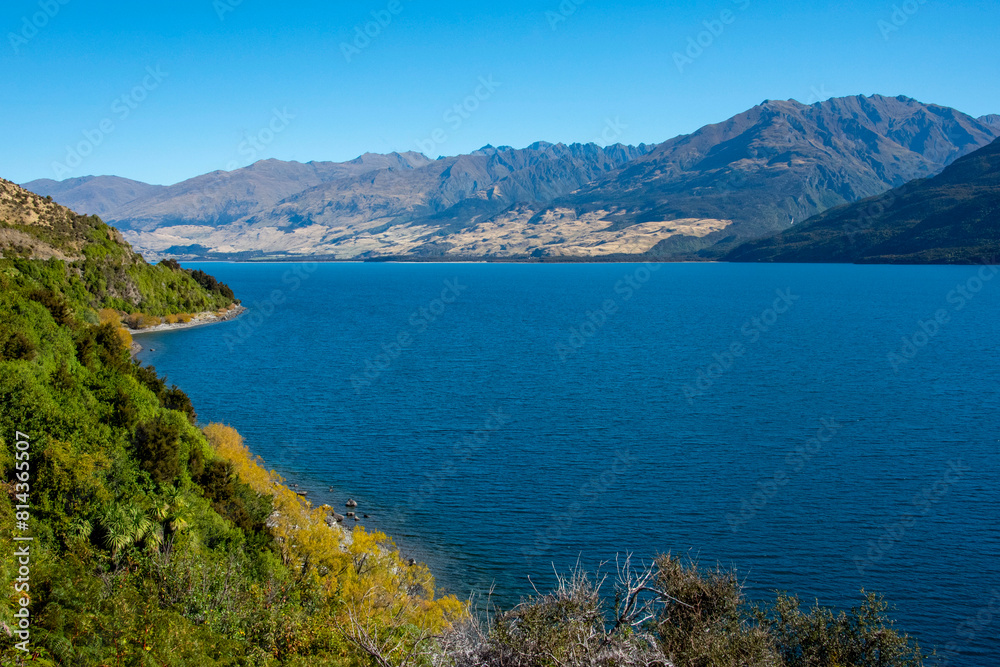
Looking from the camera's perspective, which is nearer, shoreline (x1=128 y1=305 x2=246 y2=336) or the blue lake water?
the blue lake water

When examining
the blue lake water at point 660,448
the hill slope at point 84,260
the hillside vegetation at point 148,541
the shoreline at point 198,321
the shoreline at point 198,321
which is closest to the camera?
the hillside vegetation at point 148,541

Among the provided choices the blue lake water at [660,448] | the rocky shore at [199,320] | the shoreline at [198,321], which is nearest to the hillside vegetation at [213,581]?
the blue lake water at [660,448]

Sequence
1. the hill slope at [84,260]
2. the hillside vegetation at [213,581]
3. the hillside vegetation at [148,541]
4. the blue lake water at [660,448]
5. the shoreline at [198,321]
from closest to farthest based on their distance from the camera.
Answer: the hillside vegetation at [213,581], the hillside vegetation at [148,541], the blue lake water at [660,448], the hill slope at [84,260], the shoreline at [198,321]

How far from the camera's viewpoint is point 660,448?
5228cm

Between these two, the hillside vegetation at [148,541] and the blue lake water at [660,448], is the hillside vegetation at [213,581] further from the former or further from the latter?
the blue lake water at [660,448]

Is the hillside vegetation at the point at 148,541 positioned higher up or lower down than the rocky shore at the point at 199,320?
lower down

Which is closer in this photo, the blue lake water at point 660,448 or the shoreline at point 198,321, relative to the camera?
the blue lake water at point 660,448

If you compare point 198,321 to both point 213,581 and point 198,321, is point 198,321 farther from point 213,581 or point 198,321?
point 213,581

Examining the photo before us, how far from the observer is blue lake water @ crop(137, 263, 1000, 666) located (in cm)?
3491

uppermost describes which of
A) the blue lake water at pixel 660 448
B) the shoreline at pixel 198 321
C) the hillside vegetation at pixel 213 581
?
the shoreline at pixel 198 321

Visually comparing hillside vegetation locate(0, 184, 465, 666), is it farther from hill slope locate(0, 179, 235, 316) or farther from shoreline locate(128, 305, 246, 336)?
shoreline locate(128, 305, 246, 336)

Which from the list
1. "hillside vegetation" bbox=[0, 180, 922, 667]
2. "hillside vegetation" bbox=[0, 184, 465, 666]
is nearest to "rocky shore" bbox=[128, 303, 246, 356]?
"hillside vegetation" bbox=[0, 184, 465, 666]

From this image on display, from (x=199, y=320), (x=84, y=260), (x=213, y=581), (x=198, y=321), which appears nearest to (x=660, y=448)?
(x=213, y=581)

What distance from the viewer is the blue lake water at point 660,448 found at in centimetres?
3491
